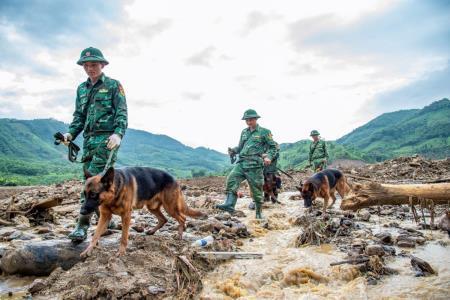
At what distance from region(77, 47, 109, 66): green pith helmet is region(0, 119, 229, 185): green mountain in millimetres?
26829

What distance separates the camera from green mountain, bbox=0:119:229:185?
47.7m

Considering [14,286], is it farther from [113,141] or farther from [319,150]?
[319,150]

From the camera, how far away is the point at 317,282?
4820 millimetres

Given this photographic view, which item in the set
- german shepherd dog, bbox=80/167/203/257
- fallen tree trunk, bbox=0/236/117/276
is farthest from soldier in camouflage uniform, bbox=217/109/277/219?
fallen tree trunk, bbox=0/236/117/276

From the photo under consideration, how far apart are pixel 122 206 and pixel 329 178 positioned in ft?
25.4

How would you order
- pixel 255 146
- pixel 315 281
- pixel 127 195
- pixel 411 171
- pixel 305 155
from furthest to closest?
pixel 305 155 < pixel 411 171 < pixel 255 146 < pixel 127 195 < pixel 315 281

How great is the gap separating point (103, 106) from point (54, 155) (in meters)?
84.9

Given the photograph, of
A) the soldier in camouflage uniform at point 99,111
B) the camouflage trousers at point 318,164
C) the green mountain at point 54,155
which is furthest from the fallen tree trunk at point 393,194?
the green mountain at point 54,155

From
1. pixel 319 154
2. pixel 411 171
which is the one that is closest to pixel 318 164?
pixel 319 154

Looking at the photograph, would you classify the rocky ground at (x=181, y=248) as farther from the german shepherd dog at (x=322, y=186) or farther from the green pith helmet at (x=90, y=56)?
the green pith helmet at (x=90, y=56)

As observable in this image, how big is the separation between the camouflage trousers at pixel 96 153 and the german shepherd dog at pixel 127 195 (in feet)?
1.55

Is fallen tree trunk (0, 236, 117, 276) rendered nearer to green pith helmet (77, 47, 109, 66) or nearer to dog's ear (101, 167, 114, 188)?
dog's ear (101, 167, 114, 188)

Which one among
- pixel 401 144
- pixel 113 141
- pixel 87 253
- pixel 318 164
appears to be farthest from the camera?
pixel 401 144

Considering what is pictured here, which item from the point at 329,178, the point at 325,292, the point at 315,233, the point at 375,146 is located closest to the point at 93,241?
the point at 325,292
